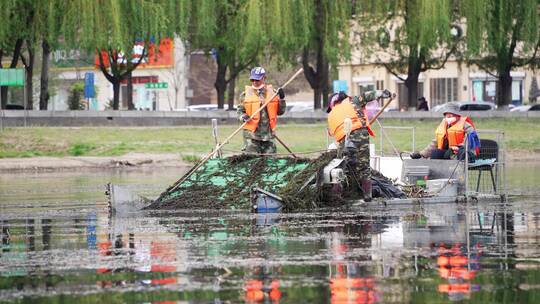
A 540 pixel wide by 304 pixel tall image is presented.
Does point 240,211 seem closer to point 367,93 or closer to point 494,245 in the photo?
point 367,93

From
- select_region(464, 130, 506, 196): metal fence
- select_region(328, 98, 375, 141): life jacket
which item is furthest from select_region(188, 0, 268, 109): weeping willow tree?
select_region(328, 98, 375, 141): life jacket

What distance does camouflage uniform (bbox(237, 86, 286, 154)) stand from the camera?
20.7m

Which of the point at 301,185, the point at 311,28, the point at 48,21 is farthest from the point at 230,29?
the point at 301,185

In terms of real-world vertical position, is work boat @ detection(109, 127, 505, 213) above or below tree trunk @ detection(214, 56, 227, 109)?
below

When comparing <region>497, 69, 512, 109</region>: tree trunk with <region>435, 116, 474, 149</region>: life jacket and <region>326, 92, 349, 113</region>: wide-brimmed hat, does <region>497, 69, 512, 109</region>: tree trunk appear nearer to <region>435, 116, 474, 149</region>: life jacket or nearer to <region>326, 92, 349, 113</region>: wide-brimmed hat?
<region>435, 116, 474, 149</region>: life jacket

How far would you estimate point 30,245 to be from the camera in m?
14.4

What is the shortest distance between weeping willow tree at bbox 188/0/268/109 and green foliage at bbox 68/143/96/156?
12489mm

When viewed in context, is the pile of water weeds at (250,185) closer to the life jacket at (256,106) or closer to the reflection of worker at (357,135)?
the reflection of worker at (357,135)

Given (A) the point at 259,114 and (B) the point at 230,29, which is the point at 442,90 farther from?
(A) the point at 259,114

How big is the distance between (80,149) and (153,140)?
2626 millimetres

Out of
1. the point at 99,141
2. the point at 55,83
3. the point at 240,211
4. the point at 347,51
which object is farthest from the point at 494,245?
the point at 55,83

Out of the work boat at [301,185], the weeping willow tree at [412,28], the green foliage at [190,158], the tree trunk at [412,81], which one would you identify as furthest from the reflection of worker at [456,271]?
the tree trunk at [412,81]

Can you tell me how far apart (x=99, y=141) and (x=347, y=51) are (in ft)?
52.4

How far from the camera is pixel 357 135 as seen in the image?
63.2 feet
